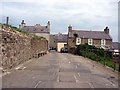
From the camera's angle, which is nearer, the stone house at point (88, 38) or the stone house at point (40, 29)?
the stone house at point (88, 38)

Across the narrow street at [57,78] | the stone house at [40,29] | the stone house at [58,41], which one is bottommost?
the narrow street at [57,78]

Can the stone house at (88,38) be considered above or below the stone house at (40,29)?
below

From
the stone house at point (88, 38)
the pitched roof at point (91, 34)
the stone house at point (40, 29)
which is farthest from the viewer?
the stone house at point (40, 29)

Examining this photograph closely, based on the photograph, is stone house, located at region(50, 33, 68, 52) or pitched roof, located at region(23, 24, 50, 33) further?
stone house, located at region(50, 33, 68, 52)

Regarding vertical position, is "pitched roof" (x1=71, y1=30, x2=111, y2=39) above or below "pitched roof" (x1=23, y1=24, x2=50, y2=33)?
below

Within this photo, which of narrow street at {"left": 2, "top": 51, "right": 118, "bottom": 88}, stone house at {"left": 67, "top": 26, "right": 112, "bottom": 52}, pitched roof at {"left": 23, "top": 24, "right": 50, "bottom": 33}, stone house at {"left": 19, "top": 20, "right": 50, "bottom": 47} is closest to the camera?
narrow street at {"left": 2, "top": 51, "right": 118, "bottom": 88}

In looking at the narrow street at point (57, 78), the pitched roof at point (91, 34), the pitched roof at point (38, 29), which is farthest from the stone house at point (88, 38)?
the narrow street at point (57, 78)

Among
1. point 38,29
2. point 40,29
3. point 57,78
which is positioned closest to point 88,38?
point 38,29

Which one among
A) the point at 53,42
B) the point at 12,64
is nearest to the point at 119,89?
the point at 12,64

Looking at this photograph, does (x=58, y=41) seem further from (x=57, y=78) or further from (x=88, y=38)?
(x=57, y=78)

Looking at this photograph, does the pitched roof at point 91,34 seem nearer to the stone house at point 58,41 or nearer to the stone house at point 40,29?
the stone house at point 58,41

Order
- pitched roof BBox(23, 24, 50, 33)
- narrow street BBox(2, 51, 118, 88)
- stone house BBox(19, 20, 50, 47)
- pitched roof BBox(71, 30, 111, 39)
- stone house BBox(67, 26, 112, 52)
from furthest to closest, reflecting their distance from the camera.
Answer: pitched roof BBox(23, 24, 50, 33) < stone house BBox(19, 20, 50, 47) < pitched roof BBox(71, 30, 111, 39) < stone house BBox(67, 26, 112, 52) < narrow street BBox(2, 51, 118, 88)

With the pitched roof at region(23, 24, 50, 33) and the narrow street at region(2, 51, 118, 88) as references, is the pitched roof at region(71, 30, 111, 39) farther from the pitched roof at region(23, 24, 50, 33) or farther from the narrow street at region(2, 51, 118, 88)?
the narrow street at region(2, 51, 118, 88)

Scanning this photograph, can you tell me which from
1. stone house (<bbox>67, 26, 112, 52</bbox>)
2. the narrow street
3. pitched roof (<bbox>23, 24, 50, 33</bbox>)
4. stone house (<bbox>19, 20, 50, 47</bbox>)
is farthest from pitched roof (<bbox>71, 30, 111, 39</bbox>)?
the narrow street
